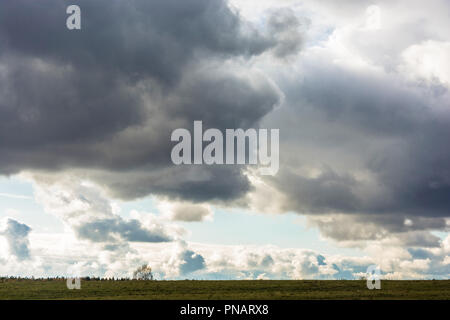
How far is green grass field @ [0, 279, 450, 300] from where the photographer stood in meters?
78.5

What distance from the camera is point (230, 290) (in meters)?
87.8

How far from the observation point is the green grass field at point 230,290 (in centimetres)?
7850
